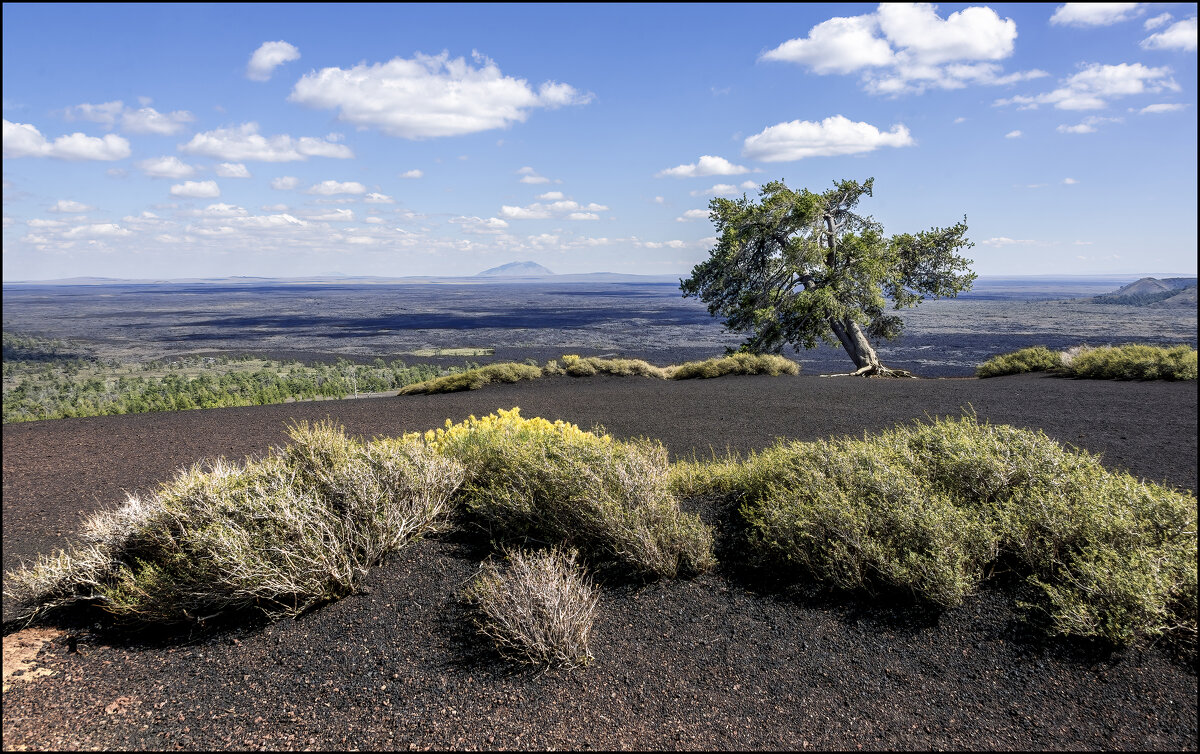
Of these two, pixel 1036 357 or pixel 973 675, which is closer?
pixel 973 675

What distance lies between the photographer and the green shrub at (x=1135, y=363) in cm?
1070

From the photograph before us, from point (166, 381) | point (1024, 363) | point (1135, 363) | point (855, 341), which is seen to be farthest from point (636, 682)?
point (166, 381)

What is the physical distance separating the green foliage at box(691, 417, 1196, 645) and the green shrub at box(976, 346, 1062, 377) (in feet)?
35.3

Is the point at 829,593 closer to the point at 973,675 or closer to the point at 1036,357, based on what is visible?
the point at 973,675

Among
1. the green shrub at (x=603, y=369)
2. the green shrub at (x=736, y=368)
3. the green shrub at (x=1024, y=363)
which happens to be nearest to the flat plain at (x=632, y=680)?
the green shrub at (x=1024, y=363)

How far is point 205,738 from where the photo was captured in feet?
10.7

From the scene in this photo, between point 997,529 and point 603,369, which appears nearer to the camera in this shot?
point 997,529

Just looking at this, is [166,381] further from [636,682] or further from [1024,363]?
[1024,363]

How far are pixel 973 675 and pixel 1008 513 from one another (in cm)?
139

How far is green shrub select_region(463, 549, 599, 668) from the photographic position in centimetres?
373

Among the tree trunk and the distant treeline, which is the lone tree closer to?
the tree trunk

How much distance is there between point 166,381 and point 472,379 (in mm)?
20801

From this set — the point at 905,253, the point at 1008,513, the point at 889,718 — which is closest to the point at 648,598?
the point at 889,718

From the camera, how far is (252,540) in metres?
4.34
